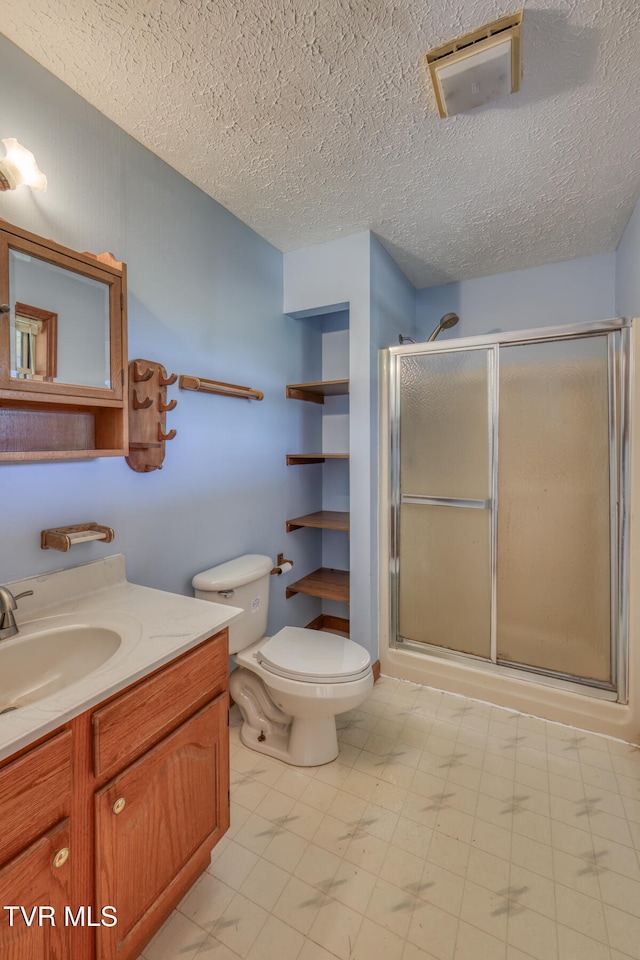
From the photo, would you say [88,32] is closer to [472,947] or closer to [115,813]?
[115,813]

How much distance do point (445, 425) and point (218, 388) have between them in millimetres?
1177

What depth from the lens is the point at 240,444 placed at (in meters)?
2.07

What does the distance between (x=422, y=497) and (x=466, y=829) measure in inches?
54.8

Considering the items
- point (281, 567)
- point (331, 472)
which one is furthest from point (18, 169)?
point (331, 472)

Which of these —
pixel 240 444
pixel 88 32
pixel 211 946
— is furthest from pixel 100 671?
pixel 88 32

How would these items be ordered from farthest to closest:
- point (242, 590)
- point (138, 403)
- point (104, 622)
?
point (242, 590) → point (138, 403) → point (104, 622)

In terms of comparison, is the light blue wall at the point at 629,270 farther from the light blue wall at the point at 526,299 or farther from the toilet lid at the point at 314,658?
the toilet lid at the point at 314,658

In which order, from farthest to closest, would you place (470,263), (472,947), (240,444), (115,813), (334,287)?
(470,263)
(334,287)
(240,444)
(472,947)
(115,813)

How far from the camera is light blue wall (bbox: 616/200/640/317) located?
1.91m

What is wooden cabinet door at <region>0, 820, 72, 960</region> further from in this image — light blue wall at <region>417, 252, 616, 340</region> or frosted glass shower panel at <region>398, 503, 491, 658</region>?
light blue wall at <region>417, 252, 616, 340</region>

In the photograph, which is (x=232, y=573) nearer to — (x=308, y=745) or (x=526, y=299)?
(x=308, y=745)

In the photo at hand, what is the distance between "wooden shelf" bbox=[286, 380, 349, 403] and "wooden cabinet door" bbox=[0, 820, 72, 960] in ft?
6.55

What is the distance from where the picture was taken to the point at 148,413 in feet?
5.12

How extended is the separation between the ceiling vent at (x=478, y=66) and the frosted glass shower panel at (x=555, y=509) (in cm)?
103
